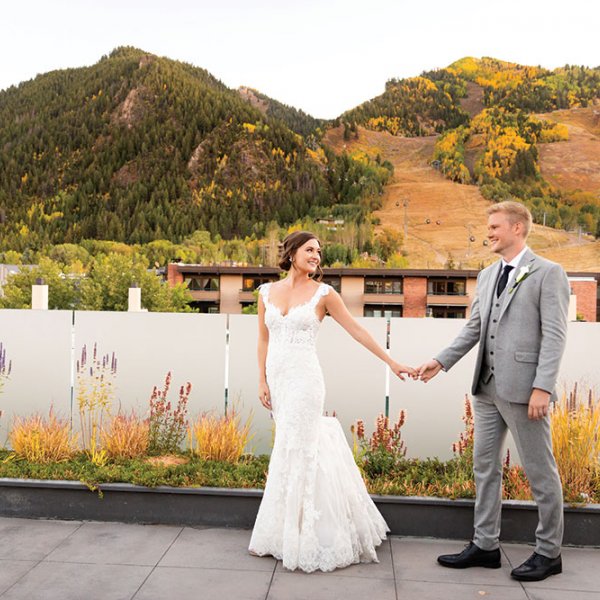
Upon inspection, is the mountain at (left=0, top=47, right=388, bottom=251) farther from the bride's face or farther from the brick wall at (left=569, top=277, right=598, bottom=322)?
the bride's face

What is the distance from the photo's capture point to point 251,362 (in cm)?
491

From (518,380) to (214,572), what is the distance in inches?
62.3

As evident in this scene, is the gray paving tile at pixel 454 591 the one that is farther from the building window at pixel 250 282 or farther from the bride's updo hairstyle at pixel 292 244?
the building window at pixel 250 282

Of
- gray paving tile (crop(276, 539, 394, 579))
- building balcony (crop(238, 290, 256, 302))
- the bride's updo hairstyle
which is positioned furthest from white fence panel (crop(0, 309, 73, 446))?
building balcony (crop(238, 290, 256, 302))

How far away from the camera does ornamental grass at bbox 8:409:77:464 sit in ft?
14.3

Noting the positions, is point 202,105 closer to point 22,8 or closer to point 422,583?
point 22,8

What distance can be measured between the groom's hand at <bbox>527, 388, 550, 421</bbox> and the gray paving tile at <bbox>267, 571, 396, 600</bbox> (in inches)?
37.4

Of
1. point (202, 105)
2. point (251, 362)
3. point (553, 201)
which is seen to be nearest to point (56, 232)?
point (202, 105)

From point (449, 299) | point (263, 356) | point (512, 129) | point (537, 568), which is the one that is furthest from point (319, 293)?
point (512, 129)

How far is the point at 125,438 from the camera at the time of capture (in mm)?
4418

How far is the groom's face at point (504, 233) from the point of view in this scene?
326 centimetres

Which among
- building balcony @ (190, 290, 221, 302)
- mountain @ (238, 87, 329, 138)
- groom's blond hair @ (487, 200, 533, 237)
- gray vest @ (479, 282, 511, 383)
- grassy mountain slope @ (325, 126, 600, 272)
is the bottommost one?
building balcony @ (190, 290, 221, 302)

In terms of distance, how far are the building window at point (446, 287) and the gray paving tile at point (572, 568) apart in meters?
67.4

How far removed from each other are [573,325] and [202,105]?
171m
